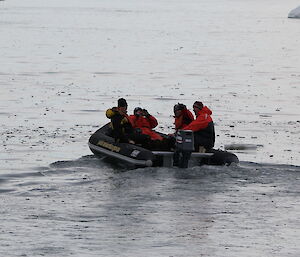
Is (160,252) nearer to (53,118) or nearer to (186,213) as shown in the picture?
(186,213)

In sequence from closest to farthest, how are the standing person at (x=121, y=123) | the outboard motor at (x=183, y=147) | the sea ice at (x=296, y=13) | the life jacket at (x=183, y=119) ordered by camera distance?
1. the outboard motor at (x=183, y=147)
2. the standing person at (x=121, y=123)
3. the life jacket at (x=183, y=119)
4. the sea ice at (x=296, y=13)

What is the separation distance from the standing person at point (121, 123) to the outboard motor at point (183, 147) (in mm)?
1709

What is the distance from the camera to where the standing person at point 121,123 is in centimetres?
2172

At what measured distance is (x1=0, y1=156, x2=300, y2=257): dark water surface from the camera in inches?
597

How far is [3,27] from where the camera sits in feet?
315

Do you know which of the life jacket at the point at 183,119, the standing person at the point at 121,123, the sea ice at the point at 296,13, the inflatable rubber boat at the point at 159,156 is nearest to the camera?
the inflatable rubber boat at the point at 159,156

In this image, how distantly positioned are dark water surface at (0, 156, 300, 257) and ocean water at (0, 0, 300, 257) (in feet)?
0.08

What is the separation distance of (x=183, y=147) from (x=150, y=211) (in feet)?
10.1

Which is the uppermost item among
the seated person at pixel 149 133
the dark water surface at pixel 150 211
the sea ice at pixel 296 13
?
the sea ice at pixel 296 13

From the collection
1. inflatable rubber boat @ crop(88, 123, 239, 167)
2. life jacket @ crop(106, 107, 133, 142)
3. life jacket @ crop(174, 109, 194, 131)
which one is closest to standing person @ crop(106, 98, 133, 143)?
life jacket @ crop(106, 107, 133, 142)

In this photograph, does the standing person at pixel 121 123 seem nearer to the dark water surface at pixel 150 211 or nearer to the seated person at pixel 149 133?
the seated person at pixel 149 133

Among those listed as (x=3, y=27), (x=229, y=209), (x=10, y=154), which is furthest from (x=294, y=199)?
(x=3, y=27)

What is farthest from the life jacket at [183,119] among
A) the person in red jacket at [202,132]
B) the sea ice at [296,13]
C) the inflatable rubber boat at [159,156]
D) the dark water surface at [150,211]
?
the sea ice at [296,13]

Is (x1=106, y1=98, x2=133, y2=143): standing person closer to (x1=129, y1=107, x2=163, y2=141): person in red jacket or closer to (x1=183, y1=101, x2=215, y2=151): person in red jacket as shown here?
(x1=129, y1=107, x2=163, y2=141): person in red jacket
